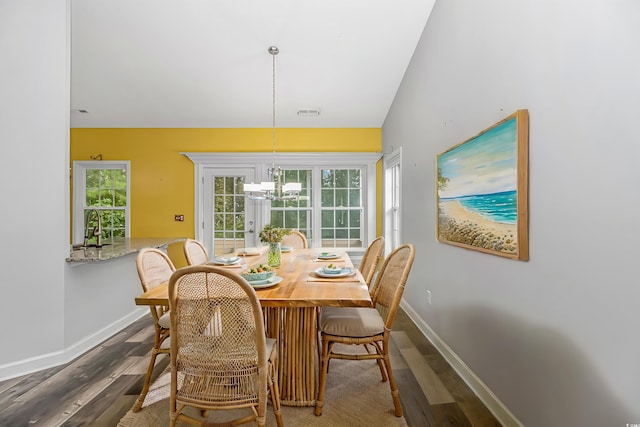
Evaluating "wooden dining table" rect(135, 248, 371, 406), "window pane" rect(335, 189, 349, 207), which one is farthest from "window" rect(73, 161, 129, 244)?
"wooden dining table" rect(135, 248, 371, 406)

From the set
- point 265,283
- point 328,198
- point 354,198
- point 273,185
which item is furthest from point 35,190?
point 354,198

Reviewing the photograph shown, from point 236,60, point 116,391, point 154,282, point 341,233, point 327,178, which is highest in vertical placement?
point 236,60

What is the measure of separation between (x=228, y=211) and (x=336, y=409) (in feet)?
11.8

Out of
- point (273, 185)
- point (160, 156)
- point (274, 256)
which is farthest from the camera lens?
point (160, 156)

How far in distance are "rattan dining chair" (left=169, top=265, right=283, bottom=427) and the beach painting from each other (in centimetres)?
136

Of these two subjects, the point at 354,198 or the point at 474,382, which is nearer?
the point at 474,382

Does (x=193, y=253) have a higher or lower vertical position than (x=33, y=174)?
lower

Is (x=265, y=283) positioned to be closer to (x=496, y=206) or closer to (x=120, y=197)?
(x=496, y=206)

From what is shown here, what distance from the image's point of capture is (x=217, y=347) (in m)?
1.36

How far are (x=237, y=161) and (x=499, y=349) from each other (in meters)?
4.08

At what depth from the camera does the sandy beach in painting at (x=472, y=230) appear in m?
1.67

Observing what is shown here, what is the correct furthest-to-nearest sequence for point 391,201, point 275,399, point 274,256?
point 391,201 → point 274,256 → point 275,399

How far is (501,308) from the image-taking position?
176 cm

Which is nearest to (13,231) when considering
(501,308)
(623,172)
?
(501,308)
